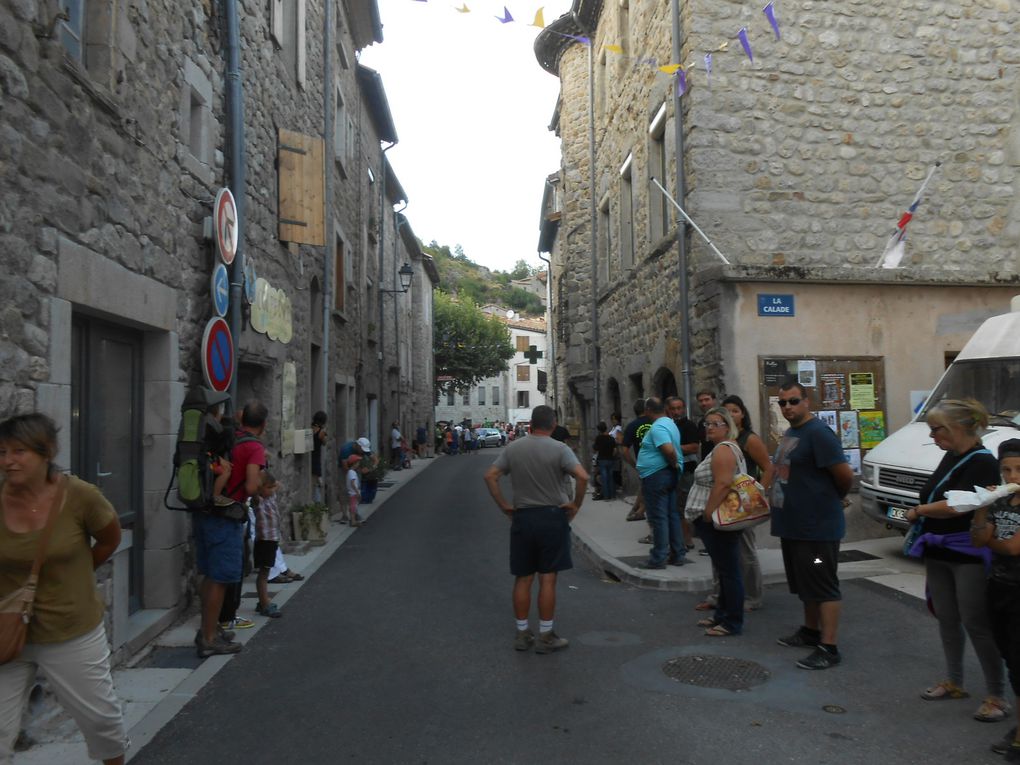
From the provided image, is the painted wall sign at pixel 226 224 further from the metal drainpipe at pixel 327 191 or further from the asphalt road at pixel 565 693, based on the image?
the metal drainpipe at pixel 327 191

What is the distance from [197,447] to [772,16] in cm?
839

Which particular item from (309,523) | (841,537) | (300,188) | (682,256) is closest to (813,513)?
(841,537)

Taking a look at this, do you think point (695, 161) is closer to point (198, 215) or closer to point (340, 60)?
point (198, 215)

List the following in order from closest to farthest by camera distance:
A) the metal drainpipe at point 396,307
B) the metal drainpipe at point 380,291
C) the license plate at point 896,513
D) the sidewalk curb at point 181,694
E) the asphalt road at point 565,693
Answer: the asphalt road at point 565,693 → the sidewalk curb at point 181,694 → the license plate at point 896,513 → the metal drainpipe at point 380,291 → the metal drainpipe at point 396,307

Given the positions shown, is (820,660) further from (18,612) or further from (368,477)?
(368,477)

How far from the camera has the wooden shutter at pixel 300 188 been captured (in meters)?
9.29

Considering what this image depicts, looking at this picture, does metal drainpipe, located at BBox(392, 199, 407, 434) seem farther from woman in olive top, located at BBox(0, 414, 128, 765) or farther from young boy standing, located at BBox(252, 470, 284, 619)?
woman in olive top, located at BBox(0, 414, 128, 765)

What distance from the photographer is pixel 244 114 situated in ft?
25.9

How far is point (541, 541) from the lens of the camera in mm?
5277

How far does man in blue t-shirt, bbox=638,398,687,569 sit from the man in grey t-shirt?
231 centimetres

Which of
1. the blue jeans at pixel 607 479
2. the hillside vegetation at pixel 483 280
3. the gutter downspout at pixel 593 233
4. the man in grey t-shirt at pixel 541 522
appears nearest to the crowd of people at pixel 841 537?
the man in grey t-shirt at pixel 541 522

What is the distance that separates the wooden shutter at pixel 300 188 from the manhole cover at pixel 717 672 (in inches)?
264

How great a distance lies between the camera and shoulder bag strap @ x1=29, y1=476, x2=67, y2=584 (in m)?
2.76

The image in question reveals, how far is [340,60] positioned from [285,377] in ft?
26.5
